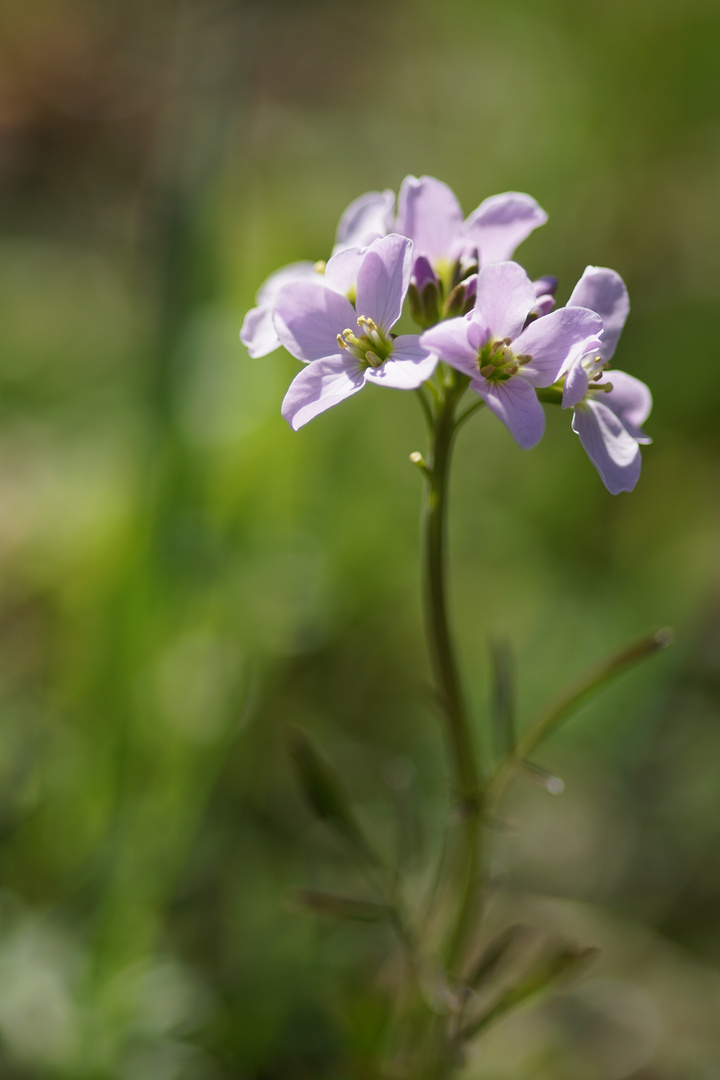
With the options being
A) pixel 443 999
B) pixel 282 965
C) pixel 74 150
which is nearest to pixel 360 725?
pixel 282 965

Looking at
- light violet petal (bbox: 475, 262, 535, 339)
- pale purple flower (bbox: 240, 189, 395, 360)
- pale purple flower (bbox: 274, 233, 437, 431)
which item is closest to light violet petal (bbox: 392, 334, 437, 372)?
pale purple flower (bbox: 274, 233, 437, 431)

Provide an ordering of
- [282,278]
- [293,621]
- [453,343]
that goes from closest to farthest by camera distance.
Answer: [453,343] → [282,278] → [293,621]

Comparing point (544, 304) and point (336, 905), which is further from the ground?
point (544, 304)

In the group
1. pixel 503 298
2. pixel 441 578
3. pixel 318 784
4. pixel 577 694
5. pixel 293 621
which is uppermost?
pixel 503 298

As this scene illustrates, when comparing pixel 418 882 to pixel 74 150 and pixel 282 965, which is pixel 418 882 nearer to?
pixel 282 965

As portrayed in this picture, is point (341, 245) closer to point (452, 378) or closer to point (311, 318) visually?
point (311, 318)

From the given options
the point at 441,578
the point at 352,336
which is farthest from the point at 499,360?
the point at 441,578

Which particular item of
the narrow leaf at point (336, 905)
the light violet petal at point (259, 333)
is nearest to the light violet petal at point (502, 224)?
the light violet petal at point (259, 333)
